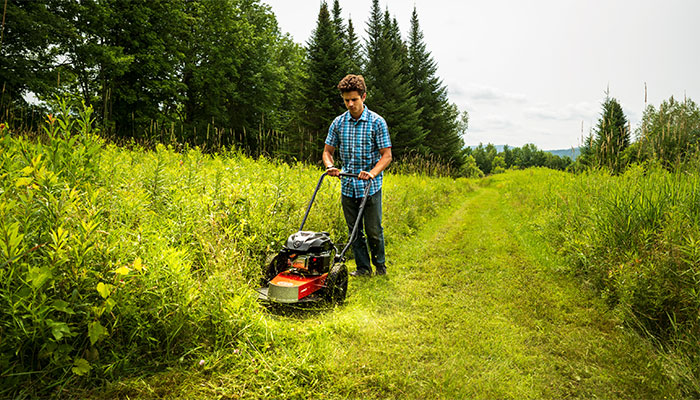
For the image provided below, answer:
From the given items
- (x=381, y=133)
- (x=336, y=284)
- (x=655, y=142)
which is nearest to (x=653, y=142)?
(x=655, y=142)

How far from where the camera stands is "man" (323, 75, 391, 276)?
444 centimetres

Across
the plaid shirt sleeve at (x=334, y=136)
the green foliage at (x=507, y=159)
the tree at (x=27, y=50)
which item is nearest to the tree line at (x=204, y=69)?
the tree at (x=27, y=50)

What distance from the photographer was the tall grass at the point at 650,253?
2.78m

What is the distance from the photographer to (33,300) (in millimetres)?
1896

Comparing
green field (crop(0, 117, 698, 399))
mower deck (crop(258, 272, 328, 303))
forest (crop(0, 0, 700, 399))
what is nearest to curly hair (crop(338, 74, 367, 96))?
forest (crop(0, 0, 700, 399))

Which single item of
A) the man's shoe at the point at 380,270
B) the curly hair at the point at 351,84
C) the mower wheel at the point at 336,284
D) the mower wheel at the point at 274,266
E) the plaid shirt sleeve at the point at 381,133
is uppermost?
the curly hair at the point at 351,84

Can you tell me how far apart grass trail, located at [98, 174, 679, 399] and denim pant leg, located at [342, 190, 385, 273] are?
34cm

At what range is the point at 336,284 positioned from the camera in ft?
12.2

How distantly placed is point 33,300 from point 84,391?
2.10ft

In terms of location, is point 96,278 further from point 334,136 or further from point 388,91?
point 388,91

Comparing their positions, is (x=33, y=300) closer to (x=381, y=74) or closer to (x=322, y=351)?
(x=322, y=351)

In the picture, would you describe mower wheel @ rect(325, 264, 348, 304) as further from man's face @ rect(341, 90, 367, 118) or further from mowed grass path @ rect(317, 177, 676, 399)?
man's face @ rect(341, 90, 367, 118)

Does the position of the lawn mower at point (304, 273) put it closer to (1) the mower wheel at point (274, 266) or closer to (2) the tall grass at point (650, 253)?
(1) the mower wheel at point (274, 266)

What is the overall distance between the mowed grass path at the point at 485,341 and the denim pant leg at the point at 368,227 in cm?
34
